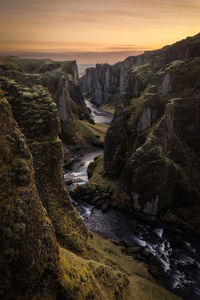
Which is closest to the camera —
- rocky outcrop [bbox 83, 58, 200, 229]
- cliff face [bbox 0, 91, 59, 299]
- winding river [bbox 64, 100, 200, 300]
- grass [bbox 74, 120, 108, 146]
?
cliff face [bbox 0, 91, 59, 299]

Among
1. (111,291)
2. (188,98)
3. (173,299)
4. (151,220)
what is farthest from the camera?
(188,98)

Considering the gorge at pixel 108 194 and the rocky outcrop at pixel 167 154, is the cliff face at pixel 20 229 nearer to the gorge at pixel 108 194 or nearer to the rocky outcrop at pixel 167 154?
the gorge at pixel 108 194

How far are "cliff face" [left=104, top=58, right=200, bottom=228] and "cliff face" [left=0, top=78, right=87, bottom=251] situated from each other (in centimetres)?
3769

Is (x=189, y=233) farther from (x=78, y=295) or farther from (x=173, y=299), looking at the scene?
(x=78, y=295)

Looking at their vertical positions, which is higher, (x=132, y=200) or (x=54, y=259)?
(x=54, y=259)

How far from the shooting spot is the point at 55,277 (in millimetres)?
18750

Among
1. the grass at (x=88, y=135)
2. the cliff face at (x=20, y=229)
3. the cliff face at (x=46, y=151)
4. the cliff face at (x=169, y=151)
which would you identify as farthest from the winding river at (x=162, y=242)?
the grass at (x=88, y=135)

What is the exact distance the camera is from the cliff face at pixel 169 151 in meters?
65.6

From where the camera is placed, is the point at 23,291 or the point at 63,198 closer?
the point at 23,291

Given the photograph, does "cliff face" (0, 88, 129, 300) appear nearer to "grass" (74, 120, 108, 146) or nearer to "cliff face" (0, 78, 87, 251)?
"cliff face" (0, 78, 87, 251)

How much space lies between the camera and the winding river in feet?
148

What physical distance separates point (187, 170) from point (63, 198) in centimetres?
4694

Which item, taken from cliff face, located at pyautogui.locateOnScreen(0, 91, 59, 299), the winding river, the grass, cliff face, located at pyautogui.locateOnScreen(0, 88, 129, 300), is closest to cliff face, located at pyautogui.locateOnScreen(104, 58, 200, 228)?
the winding river

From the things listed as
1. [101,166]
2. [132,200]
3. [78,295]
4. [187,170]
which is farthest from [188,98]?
[78,295]
